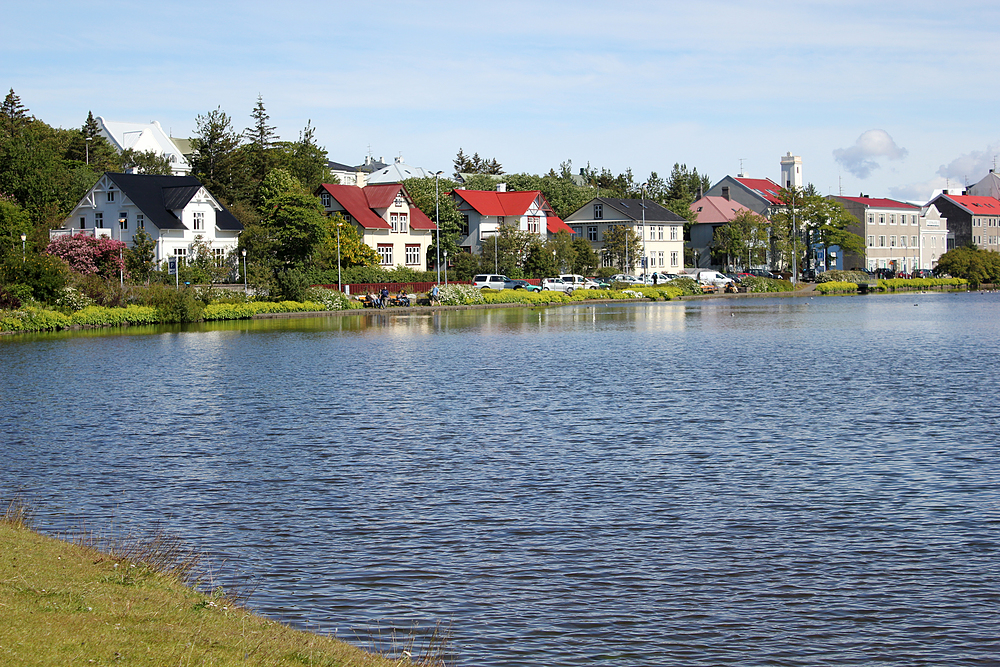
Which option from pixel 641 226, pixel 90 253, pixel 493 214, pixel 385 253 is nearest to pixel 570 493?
pixel 90 253

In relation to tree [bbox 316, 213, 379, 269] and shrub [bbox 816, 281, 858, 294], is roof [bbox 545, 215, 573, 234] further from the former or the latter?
shrub [bbox 816, 281, 858, 294]

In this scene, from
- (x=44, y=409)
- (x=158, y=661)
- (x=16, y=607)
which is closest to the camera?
(x=158, y=661)

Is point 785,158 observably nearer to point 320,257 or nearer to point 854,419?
point 320,257

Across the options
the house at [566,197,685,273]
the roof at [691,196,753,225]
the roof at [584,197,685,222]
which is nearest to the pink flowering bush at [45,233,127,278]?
the house at [566,197,685,273]

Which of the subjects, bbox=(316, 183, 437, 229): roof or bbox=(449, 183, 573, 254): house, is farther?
bbox=(449, 183, 573, 254): house

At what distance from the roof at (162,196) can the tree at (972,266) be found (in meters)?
85.7

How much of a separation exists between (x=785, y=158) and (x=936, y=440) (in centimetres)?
13321

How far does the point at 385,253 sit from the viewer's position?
96.3 metres

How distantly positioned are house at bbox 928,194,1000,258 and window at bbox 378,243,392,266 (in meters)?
92.6

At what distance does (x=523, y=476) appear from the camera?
56.2 ft

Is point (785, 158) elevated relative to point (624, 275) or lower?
elevated

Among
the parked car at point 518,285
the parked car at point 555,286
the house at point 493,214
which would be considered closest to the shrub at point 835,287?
the house at point 493,214

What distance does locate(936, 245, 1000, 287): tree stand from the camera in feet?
401

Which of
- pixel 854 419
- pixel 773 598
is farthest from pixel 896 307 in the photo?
pixel 773 598
